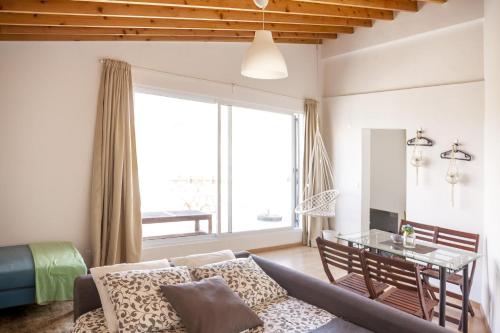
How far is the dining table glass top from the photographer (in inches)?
112

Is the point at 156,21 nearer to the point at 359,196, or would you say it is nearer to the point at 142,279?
the point at 142,279

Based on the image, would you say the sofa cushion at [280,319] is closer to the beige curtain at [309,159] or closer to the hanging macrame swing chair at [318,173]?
the hanging macrame swing chair at [318,173]

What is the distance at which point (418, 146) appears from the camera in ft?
15.3

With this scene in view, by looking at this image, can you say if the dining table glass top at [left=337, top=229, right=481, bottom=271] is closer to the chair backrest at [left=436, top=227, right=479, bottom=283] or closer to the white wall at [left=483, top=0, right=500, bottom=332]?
the white wall at [left=483, top=0, right=500, bottom=332]

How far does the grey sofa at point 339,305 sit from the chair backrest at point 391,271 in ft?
1.56

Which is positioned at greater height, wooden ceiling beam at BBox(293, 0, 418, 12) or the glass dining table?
wooden ceiling beam at BBox(293, 0, 418, 12)

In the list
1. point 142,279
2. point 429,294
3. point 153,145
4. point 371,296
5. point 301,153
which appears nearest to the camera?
point 142,279

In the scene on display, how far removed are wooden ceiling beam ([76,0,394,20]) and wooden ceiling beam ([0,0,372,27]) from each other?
25 cm

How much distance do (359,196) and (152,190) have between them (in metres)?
3.10

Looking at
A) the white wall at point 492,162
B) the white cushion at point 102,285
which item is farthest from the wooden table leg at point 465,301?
the white cushion at point 102,285

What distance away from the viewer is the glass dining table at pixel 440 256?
109 inches

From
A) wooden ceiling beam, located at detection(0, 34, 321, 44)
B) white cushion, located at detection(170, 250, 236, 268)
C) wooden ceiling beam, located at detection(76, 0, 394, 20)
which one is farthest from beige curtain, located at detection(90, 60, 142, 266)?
white cushion, located at detection(170, 250, 236, 268)

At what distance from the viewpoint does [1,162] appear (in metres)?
3.64

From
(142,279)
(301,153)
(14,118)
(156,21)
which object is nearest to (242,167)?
(301,153)
